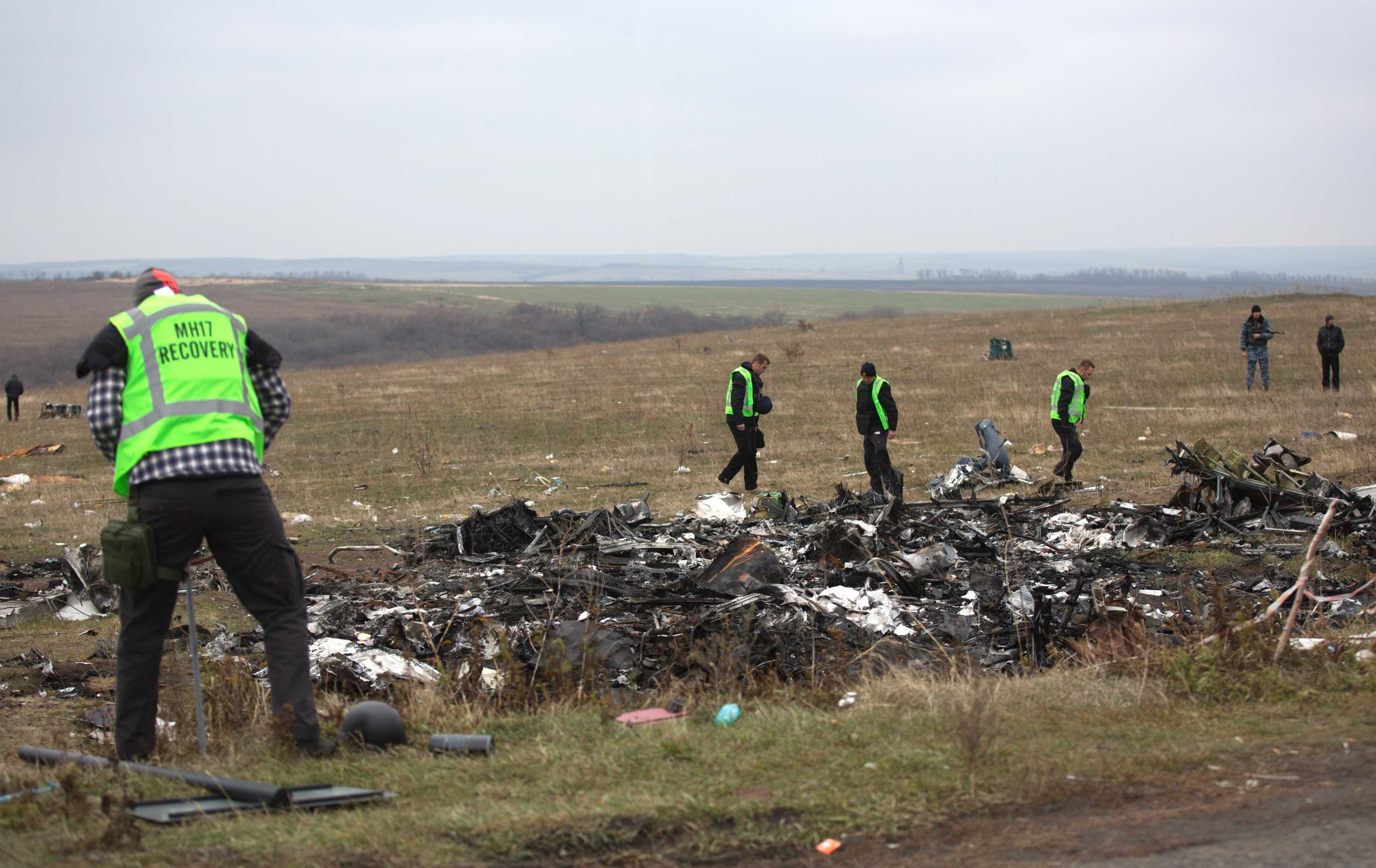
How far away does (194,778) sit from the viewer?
378 cm

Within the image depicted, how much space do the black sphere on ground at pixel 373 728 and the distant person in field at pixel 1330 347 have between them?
21107 mm

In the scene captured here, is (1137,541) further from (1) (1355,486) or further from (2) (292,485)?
(2) (292,485)

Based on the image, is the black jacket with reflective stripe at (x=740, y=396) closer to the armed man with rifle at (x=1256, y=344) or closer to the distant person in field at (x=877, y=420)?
the distant person in field at (x=877, y=420)

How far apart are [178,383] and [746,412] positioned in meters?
9.73

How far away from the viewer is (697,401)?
24484 mm

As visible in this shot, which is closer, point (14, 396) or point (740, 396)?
point (740, 396)

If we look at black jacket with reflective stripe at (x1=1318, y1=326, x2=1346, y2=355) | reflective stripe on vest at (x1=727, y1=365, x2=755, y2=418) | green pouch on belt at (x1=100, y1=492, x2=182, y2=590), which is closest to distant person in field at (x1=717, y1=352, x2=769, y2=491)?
reflective stripe on vest at (x1=727, y1=365, x2=755, y2=418)

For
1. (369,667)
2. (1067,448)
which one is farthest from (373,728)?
(1067,448)

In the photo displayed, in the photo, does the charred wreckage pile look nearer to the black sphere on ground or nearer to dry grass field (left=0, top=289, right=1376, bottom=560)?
the black sphere on ground

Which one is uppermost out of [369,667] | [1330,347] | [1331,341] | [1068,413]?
[1331,341]

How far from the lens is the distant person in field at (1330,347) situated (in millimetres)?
20984

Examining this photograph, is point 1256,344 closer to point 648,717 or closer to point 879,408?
point 879,408

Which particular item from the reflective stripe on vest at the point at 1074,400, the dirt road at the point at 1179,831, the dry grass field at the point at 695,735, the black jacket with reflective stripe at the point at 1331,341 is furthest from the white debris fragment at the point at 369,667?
the black jacket with reflective stripe at the point at 1331,341

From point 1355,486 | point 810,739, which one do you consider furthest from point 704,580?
point 1355,486
